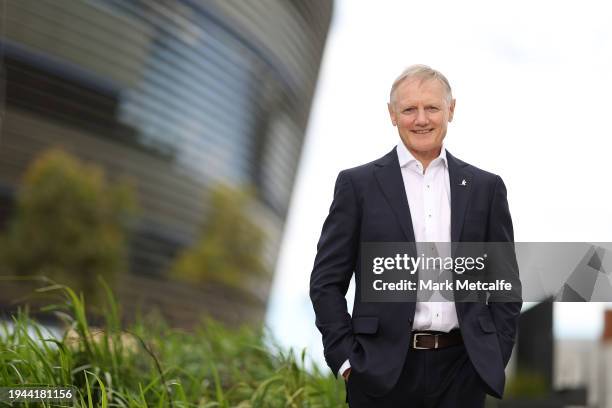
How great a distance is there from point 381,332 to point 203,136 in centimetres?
4011

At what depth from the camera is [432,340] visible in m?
2.35

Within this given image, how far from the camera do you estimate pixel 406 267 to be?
2.40m

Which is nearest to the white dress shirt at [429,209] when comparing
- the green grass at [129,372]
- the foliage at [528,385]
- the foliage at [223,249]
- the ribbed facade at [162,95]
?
the green grass at [129,372]

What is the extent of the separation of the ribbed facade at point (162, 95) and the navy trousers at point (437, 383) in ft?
92.5

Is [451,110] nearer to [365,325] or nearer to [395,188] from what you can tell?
[395,188]

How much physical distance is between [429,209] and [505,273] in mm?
284

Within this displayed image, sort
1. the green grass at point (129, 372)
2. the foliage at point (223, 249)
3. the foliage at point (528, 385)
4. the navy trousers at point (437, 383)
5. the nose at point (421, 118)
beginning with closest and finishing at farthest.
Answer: the navy trousers at point (437, 383) → the nose at point (421, 118) → the green grass at point (129, 372) → the foliage at point (528, 385) → the foliage at point (223, 249)

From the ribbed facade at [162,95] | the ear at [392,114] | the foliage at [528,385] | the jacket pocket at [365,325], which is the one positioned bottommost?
the jacket pocket at [365,325]

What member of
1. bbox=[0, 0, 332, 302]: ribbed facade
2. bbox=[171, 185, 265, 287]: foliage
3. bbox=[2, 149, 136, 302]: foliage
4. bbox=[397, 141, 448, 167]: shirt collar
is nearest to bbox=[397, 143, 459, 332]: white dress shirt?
bbox=[397, 141, 448, 167]: shirt collar

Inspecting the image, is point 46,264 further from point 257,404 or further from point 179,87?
point 257,404

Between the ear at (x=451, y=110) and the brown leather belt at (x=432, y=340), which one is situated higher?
the ear at (x=451, y=110)

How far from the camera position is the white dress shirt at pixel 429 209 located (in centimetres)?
237

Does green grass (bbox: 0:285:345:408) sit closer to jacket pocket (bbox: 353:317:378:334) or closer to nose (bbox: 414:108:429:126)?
jacket pocket (bbox: 353:317:378:334)

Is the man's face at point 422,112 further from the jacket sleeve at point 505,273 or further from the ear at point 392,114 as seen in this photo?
the jacket sleeve at point 505,273
